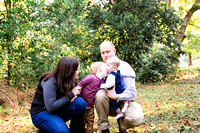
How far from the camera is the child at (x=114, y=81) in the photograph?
3102 millimetres

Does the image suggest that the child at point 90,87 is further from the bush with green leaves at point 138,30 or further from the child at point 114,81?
the bush with green leaves at point 138,30

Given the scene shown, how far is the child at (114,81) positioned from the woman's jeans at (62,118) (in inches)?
20.1

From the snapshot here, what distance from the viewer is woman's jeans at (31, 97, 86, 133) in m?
2.84

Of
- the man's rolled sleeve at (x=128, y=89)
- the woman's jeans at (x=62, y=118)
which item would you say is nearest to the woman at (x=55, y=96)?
the woman's jeans at (x=62, y=118)

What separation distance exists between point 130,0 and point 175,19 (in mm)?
3275

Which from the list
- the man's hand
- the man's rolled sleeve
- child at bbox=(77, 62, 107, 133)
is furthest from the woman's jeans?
the man's rolled sleeve

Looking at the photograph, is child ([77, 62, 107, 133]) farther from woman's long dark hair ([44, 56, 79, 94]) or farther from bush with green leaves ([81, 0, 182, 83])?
bush with green leaves ([81, 0, 182, 83])

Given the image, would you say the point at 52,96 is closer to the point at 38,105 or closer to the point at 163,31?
the point at 38,105

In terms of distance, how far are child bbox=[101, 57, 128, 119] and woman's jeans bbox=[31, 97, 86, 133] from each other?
0.51 meters

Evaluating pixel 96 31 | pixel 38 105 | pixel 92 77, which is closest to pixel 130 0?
pixel 96 31

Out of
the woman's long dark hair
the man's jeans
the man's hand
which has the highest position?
the woman's long dark hair

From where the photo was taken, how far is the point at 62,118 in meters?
3.31

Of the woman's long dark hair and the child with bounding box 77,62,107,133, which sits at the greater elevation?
the woman's long dark hair

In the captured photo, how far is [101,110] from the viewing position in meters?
3.22
